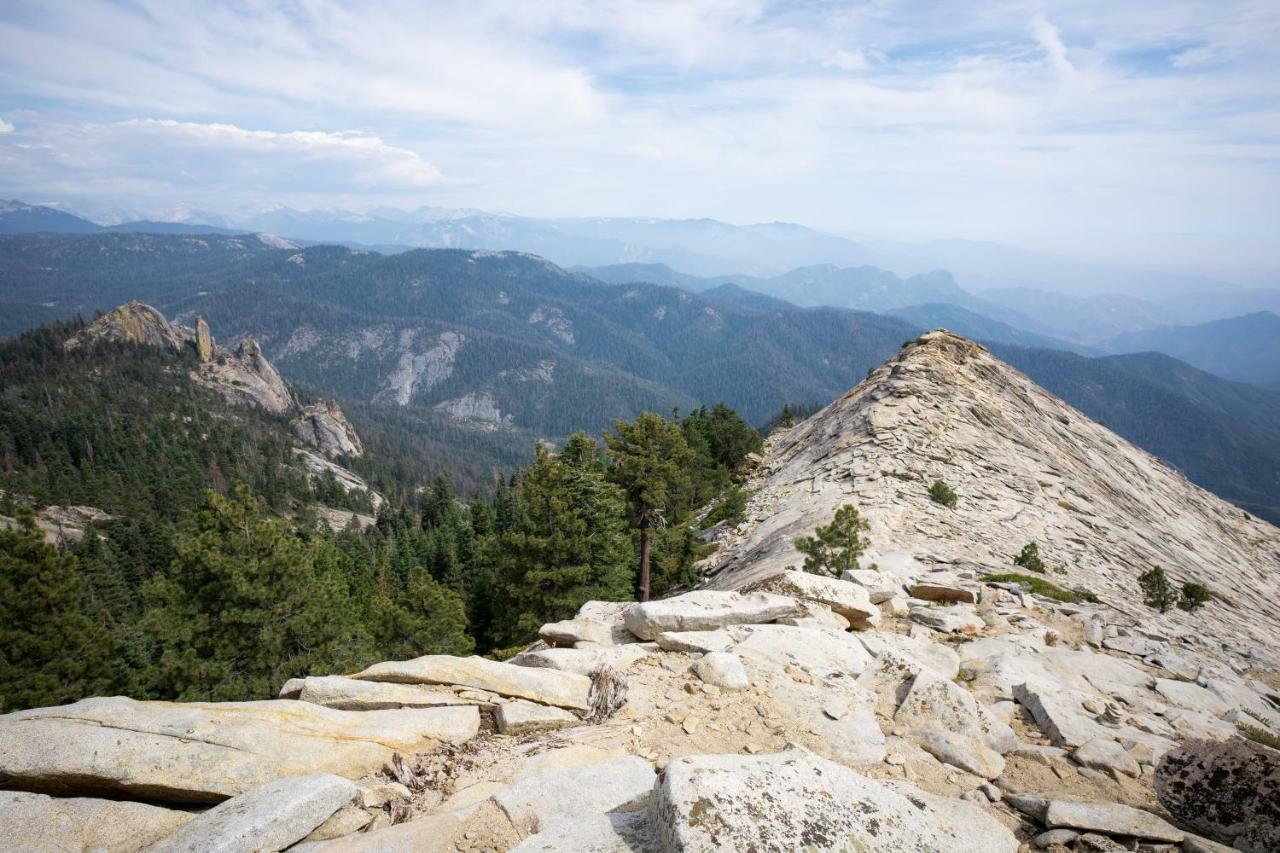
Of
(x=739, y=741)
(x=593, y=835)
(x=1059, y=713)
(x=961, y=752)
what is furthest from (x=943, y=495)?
(x=593, y=835)

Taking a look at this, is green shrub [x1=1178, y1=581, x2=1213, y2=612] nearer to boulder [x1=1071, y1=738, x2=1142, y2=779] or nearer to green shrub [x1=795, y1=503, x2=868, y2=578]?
green shrub [x1=795, y1=503, x2=868, y2=578]

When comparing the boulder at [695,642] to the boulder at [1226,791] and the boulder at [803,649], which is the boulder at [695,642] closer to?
the boulder at [803,649]

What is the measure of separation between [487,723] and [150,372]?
240 metres

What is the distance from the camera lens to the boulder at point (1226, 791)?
21.6ft

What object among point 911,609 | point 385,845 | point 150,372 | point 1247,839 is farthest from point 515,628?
point 150,372

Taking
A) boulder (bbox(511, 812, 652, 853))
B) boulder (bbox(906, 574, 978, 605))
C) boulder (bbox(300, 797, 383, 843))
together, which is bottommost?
boulder (bbox(906, 574, 978, 605))

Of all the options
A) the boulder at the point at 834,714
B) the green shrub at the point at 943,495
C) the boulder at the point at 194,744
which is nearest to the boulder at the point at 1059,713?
the boulder at the point at 834,714

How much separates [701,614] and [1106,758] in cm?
781

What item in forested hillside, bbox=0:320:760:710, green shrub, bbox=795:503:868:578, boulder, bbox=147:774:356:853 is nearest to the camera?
boulder, bbox=147:774:356:853

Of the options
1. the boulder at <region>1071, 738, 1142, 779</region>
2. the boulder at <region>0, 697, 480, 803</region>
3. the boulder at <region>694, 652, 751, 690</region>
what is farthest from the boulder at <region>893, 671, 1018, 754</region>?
the boulder at <region>0, 697, 480, 803</region>

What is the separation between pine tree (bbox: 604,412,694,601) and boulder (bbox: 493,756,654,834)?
22142mm

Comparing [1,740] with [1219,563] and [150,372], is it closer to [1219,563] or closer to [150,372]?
[1219,563]

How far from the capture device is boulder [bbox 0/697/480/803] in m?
7.09

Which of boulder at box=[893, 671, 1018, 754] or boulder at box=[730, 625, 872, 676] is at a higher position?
boulder at box=[893, 671, 1018, 754]
